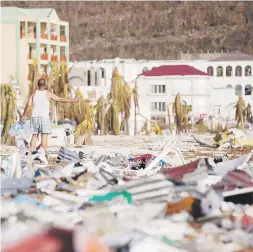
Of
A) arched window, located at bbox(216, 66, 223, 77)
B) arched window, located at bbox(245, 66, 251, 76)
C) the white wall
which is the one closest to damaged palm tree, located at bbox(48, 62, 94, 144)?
the white wall

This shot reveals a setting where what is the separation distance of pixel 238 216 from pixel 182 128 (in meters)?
22.4

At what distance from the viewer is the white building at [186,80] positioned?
48.8 meters

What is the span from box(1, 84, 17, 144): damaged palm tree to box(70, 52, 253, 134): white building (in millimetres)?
21449

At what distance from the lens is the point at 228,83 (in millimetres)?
59906

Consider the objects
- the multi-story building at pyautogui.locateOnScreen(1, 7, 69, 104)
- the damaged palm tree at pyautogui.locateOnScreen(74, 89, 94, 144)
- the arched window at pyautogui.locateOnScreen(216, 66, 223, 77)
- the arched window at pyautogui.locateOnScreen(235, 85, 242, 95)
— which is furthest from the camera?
the arched window at pyautogui.locateOnScreen(216, 66, 223, 77)

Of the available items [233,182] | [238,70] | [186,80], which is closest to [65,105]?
[233,182]

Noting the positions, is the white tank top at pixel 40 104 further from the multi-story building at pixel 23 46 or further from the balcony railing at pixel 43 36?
the balcony railing at pixel 43 36

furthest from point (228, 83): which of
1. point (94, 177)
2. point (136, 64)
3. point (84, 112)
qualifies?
point (94, 177)

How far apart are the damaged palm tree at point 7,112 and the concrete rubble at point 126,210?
889cm

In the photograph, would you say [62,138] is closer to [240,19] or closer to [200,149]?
A: [200,149]

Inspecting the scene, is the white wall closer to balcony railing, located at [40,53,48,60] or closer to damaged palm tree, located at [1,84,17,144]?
balcony railing, located at [40,53,48,60]

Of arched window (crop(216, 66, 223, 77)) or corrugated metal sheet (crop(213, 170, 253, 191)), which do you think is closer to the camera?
corrugated metal sheet (crop(213, 170, 253, 191))

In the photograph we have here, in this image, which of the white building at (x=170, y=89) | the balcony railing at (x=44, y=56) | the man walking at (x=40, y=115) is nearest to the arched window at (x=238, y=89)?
the white building at (x=170, y=89)

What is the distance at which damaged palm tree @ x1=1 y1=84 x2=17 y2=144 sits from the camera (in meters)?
15.1
